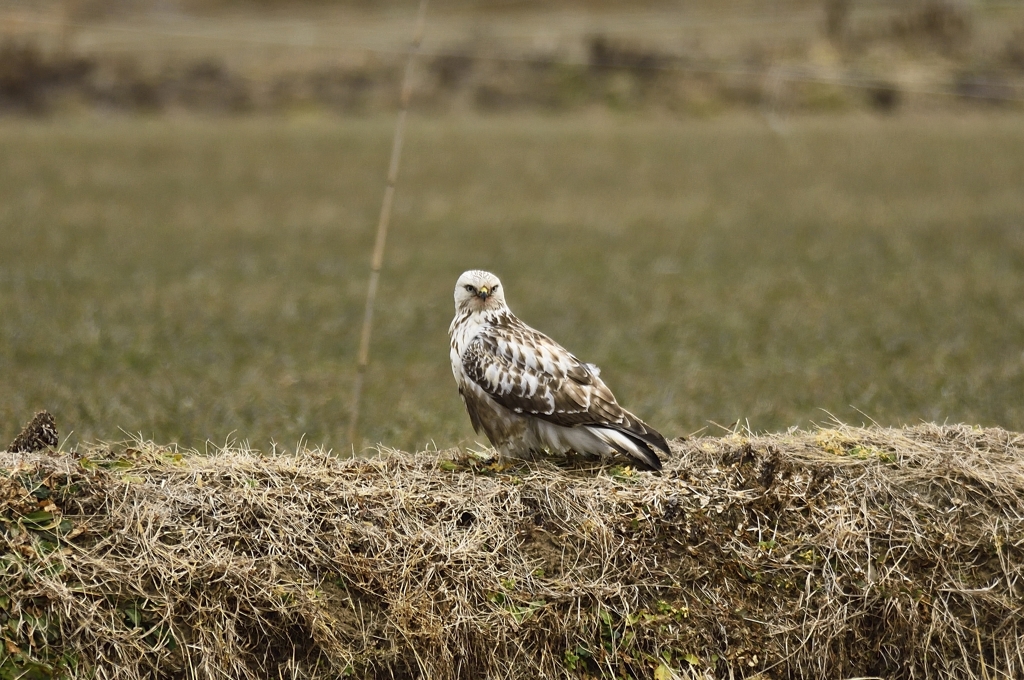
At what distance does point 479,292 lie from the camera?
6.72m

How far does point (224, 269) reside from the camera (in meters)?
17.9

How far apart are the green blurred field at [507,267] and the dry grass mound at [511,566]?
2997 mm

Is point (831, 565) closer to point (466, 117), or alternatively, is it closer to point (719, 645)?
point (719, 645)

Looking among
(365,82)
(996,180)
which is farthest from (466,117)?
(996,180)

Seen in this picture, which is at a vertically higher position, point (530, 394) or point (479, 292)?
point (479, 292)

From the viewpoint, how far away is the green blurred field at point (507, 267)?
10508 mm

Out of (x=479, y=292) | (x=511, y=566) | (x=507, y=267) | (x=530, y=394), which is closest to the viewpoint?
(x=511, y=566)

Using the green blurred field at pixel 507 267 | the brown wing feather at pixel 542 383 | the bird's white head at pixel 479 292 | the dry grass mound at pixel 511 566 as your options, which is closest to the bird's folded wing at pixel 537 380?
the brown wing feather at pixel 542 383

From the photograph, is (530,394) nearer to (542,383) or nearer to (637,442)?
(542,383)

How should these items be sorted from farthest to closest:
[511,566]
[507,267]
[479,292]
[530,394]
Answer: [507,267] < [479,292] < [530,394] < [511,566]

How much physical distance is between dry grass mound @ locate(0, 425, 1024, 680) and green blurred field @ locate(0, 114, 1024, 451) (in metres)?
3.00

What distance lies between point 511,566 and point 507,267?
13.0m

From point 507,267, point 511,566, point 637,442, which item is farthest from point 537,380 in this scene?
point 507,267

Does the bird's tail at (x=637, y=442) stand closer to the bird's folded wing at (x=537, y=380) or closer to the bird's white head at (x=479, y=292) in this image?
the bird's folded wing at (x=537, y=380)
